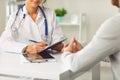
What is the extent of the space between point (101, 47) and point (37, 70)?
1.17 feet

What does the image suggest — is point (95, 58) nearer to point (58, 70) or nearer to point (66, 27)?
point (58, 70)

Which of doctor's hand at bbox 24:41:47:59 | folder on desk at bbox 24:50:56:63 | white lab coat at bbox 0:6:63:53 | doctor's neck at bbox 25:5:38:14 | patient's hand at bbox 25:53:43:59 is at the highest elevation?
doctor's neck at bbox 25:5:38:14

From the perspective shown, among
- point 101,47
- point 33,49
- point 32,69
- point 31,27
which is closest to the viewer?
point 101,47

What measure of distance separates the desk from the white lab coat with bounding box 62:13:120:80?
0.23 feet

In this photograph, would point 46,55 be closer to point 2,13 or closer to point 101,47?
point 101,47

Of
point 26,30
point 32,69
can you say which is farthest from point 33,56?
point 26,30

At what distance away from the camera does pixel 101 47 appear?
1.19 metres

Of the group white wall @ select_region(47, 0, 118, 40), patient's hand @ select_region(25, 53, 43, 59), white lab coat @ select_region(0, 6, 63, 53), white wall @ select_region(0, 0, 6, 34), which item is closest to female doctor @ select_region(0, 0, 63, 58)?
white lab coat @ select_region(0, 6, 63, 53)

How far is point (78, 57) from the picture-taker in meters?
1.23

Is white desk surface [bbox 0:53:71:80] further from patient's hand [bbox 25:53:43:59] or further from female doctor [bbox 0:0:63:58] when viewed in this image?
female doctor [bbox 0:0:63:58]

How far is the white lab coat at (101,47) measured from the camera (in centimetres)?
117

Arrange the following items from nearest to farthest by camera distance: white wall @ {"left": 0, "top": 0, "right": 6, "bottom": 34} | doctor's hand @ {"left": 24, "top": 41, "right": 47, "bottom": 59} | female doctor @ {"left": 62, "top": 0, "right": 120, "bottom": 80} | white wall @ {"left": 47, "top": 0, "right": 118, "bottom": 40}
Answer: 1. female doctor @ {"left": 62, "top": 0, "right": 120, "bottom": 80}
2. doctor's hand @ {"left": 24, "top": 41, "right": 47, "bottom": 59}
3. white wall @ {"left": 0, "top": 0, "right": 6, "bottom": 34}
4. white wall @ {"left": 47, "top": 0, "right": 118, "bottom": 40}

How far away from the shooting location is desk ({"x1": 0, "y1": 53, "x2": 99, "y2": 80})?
1200 mm

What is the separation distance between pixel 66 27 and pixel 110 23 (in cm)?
321
